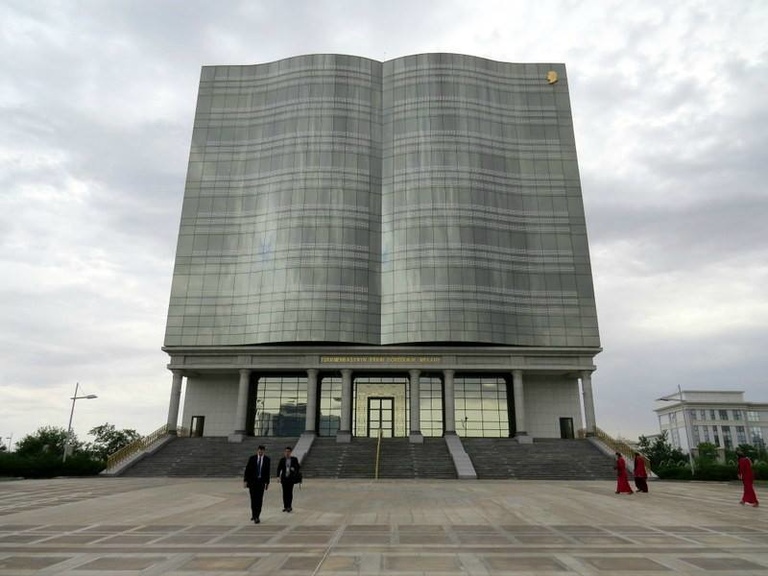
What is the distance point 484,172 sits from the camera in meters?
58.2

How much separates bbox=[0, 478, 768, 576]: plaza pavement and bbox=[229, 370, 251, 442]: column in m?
29.6

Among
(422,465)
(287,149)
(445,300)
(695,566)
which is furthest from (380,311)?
(695,566)

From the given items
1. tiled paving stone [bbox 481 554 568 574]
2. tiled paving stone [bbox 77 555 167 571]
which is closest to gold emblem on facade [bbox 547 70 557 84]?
tiled paving stone [bbox 481 554 568 574]

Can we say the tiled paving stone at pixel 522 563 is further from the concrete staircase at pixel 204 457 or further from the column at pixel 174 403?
the column at pixel 174 403

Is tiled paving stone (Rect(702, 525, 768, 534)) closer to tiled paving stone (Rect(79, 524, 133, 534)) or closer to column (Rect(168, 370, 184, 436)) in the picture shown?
tiled paving stone (Rect(79, 524, 133, 534))

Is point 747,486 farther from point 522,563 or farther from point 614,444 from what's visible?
point 614,444

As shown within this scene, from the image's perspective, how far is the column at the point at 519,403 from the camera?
47644 millimetres

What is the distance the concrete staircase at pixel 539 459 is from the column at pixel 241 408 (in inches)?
855

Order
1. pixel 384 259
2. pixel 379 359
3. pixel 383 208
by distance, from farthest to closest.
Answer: pixel 383 208 < pixel 384 259 < pixel 379 359

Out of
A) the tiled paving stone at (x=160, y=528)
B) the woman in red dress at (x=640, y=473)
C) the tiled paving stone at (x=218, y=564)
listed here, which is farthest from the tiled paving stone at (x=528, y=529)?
the woman in red dress at (x=640, y=473)

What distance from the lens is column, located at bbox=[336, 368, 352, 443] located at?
1824 inches

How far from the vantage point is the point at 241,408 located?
49219mm

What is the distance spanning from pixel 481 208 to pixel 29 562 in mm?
53241

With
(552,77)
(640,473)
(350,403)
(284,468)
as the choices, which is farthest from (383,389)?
(552,77)
